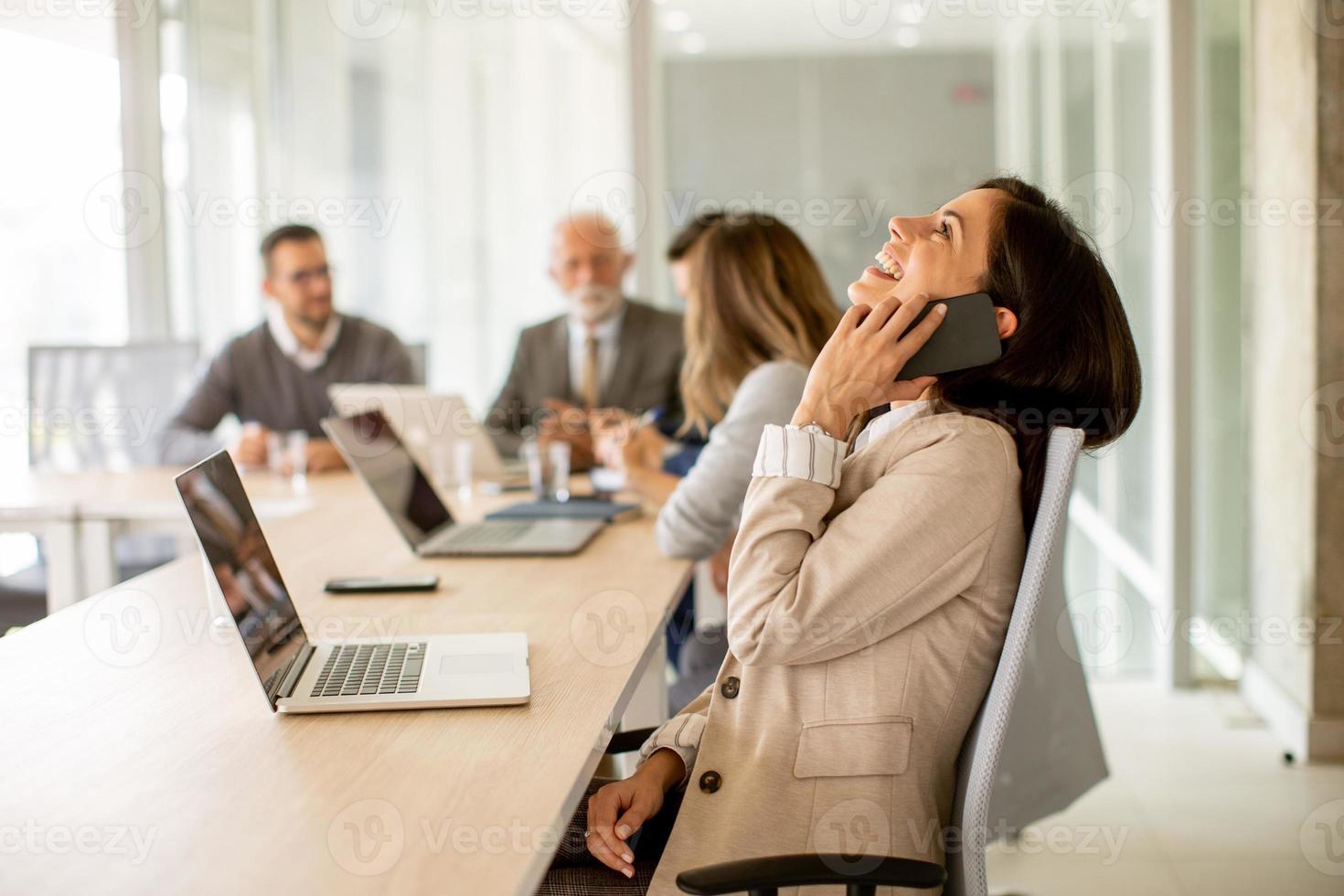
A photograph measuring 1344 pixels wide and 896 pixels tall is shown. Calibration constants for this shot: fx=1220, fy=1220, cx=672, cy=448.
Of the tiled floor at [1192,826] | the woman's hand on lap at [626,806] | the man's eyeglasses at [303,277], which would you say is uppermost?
the man's eyeglasses at [303,277]

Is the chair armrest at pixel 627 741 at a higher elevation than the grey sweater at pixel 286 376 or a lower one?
lower

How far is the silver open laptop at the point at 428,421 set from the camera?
293cm

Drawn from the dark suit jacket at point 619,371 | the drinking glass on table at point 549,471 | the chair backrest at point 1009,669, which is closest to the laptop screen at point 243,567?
the chair backrest at point 1009,669

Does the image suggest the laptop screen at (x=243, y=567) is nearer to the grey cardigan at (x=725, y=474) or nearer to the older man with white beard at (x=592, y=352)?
the grey cardigan at (x=725, y=474)

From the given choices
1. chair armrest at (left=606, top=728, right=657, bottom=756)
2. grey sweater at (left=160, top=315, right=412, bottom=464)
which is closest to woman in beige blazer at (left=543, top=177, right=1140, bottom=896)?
chair armrest at (left=606, top=728, right=657, bottom=756)

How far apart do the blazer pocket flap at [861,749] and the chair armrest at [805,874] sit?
0.53ft

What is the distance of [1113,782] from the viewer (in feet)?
9.90

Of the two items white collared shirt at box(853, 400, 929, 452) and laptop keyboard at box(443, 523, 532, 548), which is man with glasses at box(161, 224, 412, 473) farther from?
white collared shirt at box(853, 400, 929, 452)

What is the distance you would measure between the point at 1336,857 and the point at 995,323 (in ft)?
6.29

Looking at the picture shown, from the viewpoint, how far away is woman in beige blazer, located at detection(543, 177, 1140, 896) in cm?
122

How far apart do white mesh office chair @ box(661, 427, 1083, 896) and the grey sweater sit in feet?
9.32

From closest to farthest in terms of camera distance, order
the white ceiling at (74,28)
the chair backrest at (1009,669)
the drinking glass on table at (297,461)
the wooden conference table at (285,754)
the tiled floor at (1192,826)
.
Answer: the wooden conference table at (285,754), the chair backrest at (1009,669), the tiled floor at (1192,826), the drinking glass on table at (297,461), the white ceiling at (74,28)

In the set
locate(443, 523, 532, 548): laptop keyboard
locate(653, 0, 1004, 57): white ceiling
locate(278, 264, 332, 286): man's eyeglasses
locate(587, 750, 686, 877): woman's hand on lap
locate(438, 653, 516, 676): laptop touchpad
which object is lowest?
locate(587, 750, 686, 877): woman's hand on lap

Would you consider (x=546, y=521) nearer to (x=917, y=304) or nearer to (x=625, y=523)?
(x=625, y=523)
